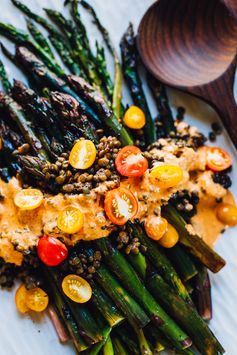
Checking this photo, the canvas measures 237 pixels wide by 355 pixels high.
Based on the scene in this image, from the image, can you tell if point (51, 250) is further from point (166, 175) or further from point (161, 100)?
point (161, 100)

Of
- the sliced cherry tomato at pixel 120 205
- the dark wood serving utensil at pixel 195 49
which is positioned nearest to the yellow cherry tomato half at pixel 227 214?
the dark wood serving utensil at pixel 195 49

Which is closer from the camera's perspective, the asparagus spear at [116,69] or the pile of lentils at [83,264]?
the pile of lentils at [83,264]

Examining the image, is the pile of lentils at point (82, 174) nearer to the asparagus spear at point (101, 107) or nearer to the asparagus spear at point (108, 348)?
the asparagus spear at point (101, 107)

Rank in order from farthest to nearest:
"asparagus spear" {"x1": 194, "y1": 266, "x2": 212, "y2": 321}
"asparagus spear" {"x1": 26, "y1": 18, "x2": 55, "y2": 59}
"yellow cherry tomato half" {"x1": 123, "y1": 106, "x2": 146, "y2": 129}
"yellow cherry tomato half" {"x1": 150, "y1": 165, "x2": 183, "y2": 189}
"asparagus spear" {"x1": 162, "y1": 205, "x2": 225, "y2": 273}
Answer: "asparagus spear" {"x1": 26, "y1": 18, "x2": 55, "y2": 59}
"yellow cherry tomato half" {"x1": 123, "y1": 106, "x2": 146, "y2": 129}
"asparagus spear" {"x1": 194, "y1": 266, "x2": 212, "y2": 321}
"asparagus spear" {"x1": 162, "y1": 205, "x2": 225, "y2": 273}
"yellow cherry tomato half" {"x1": 150, "y1": 165, "x2": 183, "y2": 189}

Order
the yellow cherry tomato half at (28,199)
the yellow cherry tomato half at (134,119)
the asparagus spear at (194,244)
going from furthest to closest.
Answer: the yellow cherry tomato half at (134,119)
the asparagus spear at (194,244)
the yellow cherry tomato half at (28,199)

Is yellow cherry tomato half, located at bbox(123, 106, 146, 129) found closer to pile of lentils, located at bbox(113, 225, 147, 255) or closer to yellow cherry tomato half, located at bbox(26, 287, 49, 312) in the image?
pile of lentils, located at bbox(113, 225, 147, 255)

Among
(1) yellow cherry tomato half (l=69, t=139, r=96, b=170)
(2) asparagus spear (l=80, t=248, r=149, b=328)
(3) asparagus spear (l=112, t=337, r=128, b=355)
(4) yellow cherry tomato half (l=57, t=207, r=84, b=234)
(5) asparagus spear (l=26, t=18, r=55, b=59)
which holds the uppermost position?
(5) asparagus spear (l=26, t=18, r=55, b=59)

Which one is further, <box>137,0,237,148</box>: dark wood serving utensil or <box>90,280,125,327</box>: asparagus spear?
<box>137,0,237,148</box>: dark wood serving utensil

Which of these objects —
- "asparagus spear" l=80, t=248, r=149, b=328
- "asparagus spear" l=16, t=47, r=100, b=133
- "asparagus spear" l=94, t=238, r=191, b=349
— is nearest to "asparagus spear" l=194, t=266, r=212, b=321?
"asparagus spear" l=94, t=238, r=191, b=349
